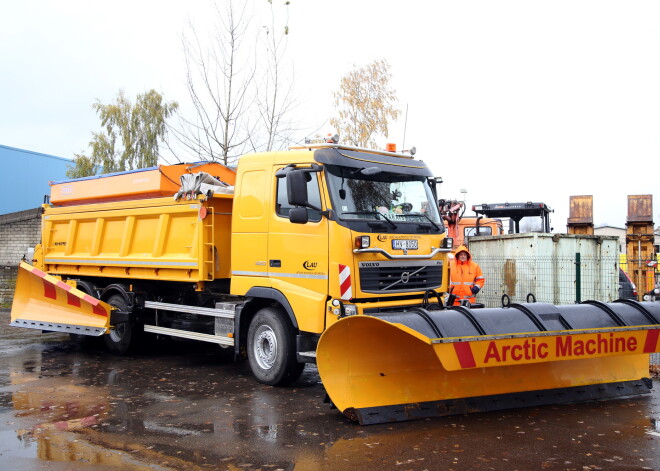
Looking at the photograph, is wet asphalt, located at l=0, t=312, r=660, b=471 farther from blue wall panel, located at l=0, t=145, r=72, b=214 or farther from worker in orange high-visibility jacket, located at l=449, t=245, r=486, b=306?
blue wall panel, located at l=0, t=145, r=72, b=214

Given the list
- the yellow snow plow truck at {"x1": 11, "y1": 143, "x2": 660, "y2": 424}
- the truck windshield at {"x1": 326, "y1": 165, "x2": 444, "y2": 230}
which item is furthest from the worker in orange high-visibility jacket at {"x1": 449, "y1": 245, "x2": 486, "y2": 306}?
the truck windshield at {"x1": 326, "y1": 165, "x2": 444, "y2": 230}

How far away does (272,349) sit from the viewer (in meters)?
7.46

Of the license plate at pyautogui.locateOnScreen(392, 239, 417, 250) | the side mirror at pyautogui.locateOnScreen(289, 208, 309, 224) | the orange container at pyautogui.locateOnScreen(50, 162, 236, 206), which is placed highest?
the orange container at pyautogui.locateOnScreen(50, 162, 236, 206)

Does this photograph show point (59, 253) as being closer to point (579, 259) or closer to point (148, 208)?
point (148, 208)

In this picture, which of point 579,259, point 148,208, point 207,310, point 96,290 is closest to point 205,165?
point 148,208

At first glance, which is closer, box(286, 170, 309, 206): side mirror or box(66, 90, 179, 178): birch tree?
box(286, 170, 309, 206): side mirror

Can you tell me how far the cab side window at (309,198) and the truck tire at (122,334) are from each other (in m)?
3.76

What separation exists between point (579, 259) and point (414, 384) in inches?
277

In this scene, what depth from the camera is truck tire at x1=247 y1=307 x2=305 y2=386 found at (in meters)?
7.29

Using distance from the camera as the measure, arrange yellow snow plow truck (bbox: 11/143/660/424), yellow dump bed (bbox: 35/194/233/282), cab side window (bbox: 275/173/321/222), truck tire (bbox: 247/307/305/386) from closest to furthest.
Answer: yellow snow plow truck (bbox: 11/143/660/424)
cab side window (bbox: 275/173/321/222)
truck tire (bbox: 247/307/305/386)
yellow dump bed (bbox: 35/194/233/282)

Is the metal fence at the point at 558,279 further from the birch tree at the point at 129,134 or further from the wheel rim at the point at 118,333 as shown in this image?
the birch tree at the point at 129,134

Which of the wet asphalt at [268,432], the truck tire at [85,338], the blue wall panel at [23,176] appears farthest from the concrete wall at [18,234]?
the blue wall panel at [23,176]

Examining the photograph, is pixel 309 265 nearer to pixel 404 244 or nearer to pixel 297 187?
pixel 297 187

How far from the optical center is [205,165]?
29.9ft
